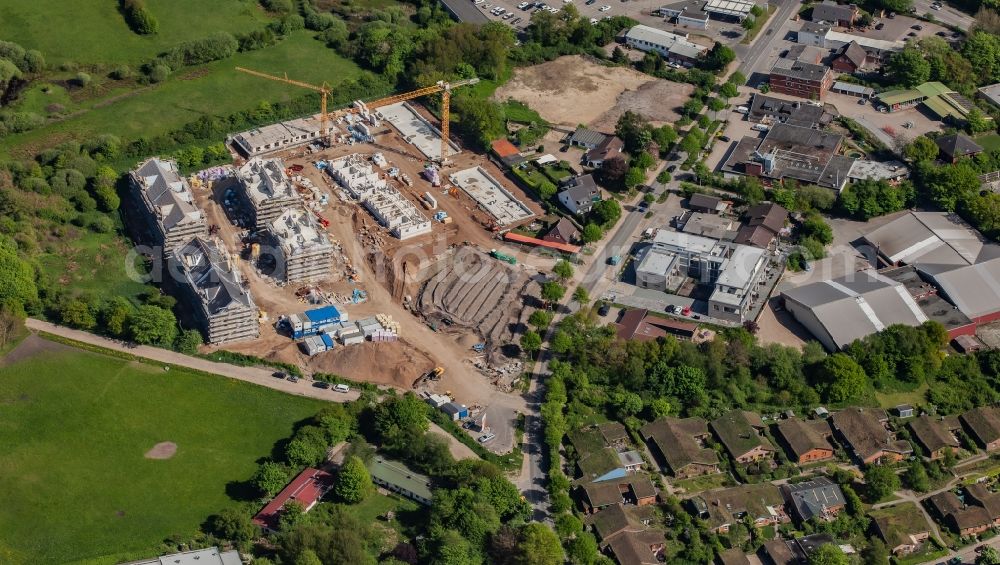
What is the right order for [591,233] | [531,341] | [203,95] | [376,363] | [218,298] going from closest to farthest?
[376,363], [531,341], [218,298], [591,233], [203,95]

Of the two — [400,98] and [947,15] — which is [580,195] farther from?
[947,15]

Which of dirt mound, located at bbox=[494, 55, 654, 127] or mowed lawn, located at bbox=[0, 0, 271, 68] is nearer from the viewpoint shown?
dirt mound, located at bbox=[494, 55, 654, 127]

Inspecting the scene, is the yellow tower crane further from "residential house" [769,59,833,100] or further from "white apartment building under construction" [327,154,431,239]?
"residential house" [769,59,833,100]

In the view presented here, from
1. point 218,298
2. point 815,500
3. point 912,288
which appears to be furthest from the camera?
point 912,288

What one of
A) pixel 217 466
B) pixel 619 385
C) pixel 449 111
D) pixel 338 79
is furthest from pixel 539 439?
pixel 338 79

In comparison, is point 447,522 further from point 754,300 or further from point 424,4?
point 424,4

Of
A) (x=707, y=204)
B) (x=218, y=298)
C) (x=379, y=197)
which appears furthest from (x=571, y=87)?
(x=218, y=298)

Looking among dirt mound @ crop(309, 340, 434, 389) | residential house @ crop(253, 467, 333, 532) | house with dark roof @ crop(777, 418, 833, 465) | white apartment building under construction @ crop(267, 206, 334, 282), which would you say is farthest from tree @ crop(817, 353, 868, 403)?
white apartment building under construction @ crop(267, 206, 334, 282)
